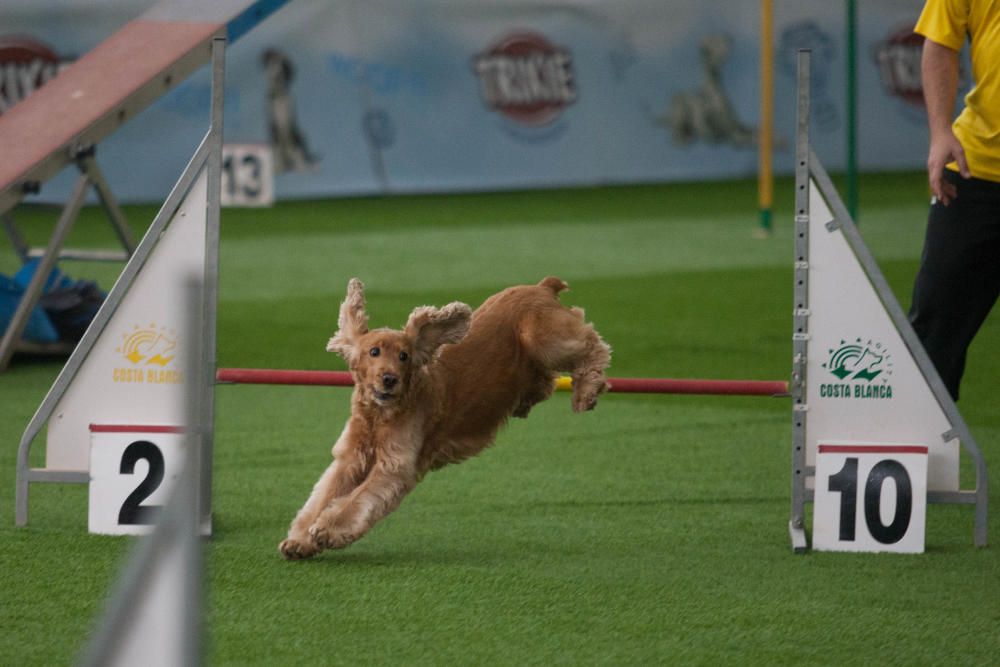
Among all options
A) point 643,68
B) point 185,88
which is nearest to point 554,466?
point 185,88

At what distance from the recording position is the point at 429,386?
3.69m

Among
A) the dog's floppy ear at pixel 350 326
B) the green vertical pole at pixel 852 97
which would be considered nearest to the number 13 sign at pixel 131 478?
the dog's floppy ear at pixel 350 326

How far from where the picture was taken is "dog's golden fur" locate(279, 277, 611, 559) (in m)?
3.59

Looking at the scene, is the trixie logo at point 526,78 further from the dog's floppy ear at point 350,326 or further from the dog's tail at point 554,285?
the dog's floppy ear at point 350,326

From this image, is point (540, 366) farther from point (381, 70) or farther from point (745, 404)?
point (381, 70)

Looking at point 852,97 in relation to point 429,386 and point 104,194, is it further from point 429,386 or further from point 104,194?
point 429,386

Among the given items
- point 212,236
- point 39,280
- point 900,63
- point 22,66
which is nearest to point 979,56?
point 212,236

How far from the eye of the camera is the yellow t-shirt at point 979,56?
381 cm

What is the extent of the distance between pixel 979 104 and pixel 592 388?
124cm

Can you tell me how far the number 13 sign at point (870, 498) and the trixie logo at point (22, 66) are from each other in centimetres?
1117

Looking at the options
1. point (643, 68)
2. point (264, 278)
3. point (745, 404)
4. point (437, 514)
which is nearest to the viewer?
point (437, 514)

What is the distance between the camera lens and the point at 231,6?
6207 mm

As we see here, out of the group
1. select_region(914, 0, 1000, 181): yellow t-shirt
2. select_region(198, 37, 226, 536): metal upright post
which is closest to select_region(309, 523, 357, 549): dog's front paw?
select_region(198, 37, 226, 536): metal upright post

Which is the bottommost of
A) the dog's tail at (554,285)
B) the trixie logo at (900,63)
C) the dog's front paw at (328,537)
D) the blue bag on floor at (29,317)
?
the dog's front paw at (328,537)
